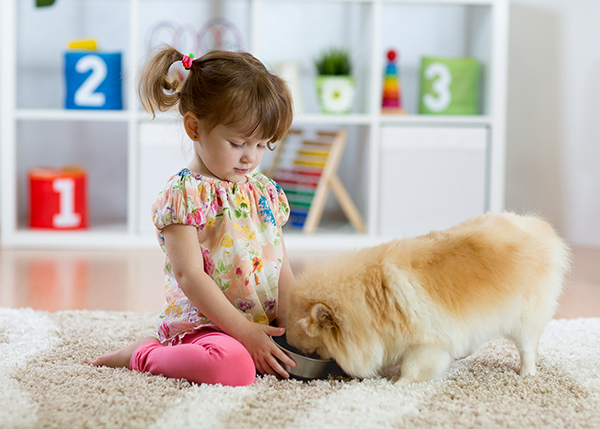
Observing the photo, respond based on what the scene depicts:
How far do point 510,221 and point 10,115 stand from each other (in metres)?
1.94

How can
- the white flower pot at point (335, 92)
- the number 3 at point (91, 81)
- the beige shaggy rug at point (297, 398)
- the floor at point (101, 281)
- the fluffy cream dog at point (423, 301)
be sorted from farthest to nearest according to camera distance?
the white flower pot at point (335, 92), the number 3 at point (91, 81), the floor at point (101, 281), the fluffy cream dog at point (423, 301), the beige shaggy rug at point (297, 398)

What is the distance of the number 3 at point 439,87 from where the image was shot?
2.47 m

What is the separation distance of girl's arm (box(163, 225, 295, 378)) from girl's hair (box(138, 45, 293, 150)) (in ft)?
0.64

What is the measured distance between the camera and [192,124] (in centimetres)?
108

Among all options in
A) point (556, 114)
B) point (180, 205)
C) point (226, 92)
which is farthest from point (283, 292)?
point (556, 114)

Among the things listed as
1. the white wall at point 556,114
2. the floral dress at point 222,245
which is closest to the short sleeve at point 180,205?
the floral dress at point 222,245

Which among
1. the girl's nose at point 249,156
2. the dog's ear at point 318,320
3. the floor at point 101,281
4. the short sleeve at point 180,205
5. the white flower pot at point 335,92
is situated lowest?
the floor at point 101,281

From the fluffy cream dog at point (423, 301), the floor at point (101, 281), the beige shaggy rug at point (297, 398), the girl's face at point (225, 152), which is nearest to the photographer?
the beige shaggy rug at point (297, 398)

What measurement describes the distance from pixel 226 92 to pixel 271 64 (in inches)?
58.8

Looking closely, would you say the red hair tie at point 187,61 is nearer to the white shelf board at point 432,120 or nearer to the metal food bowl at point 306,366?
the metal food bowl at point 306,366

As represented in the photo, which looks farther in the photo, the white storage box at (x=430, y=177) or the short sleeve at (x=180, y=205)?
the white storage box at (x=430, y=177)

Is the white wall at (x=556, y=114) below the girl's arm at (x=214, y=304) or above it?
above

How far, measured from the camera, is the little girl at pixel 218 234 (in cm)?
99

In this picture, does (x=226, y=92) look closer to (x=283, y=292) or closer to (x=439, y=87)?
(x=283, y=292)
